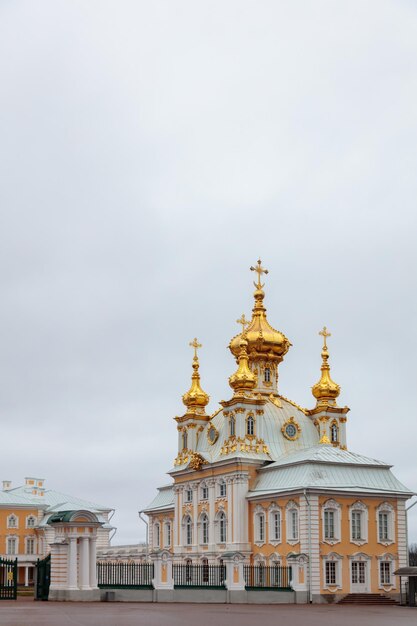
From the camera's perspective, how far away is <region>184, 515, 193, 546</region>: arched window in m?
57.7

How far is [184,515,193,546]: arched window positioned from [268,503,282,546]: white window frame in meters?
9.09

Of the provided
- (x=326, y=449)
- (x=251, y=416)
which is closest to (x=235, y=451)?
(x=251, y=416)

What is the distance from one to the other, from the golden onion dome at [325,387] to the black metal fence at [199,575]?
71.9 ft

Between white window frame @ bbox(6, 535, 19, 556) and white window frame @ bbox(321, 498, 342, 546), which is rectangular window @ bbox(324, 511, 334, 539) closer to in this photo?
white window frame @ bbox(321, 498, 342, 546)

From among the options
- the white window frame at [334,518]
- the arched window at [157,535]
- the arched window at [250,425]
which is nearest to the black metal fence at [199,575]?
the white window frame at [334,518]

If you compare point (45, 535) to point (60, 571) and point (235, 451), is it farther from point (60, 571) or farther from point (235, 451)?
point (60, 571)

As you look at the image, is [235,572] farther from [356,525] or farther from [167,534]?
[167,534]

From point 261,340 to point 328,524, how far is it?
17360 millimetres

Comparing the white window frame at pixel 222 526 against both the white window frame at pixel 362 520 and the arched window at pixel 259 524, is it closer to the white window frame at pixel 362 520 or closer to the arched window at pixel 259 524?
the arched window at pixel 259 524

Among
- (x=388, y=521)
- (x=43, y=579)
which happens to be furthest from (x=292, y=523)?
(x=43, y=579)

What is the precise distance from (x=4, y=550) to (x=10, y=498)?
3862mm

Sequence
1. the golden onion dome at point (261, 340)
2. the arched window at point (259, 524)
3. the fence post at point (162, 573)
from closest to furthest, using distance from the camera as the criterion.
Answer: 1. the fence post at point (162, 573)
2. the arched window at point (259, 524)
3. the golden onion dome at point (261, 340)

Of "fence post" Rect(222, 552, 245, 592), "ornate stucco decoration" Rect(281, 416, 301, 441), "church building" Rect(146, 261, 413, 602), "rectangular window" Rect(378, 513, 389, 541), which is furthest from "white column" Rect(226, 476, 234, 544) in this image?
"fence post" Rect(222, 552, 245, 592)

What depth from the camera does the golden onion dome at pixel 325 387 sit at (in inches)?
2349
